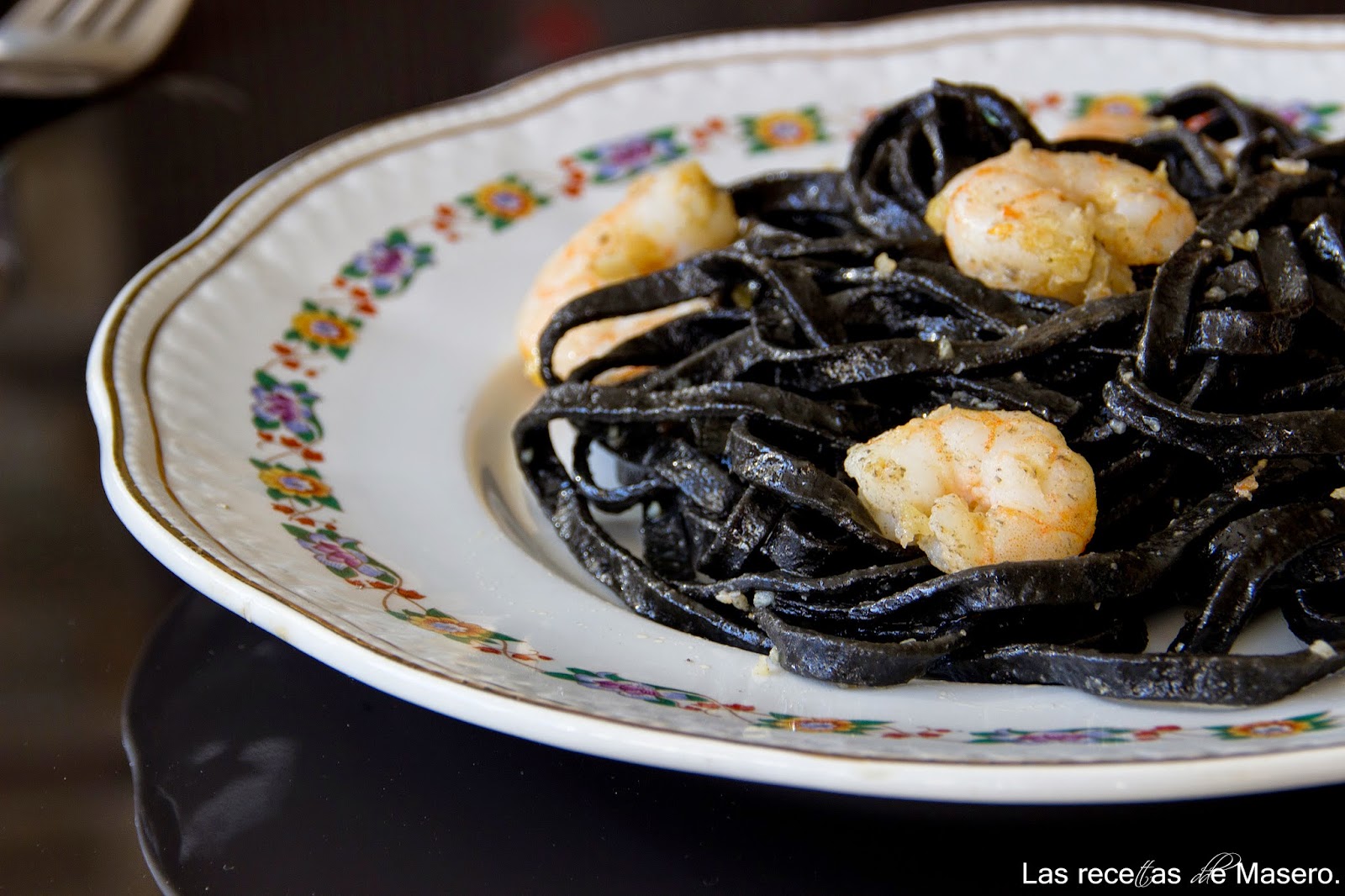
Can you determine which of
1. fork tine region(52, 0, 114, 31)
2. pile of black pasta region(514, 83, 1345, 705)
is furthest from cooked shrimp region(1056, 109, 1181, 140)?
fork tine region(52, 0, 114, 31)

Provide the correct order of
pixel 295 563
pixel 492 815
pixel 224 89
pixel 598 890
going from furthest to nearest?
pixel 224 89 → pixel 295 563 → pixel 492 815 → pixel 598 890

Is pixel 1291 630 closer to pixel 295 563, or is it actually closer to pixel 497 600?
pixel 497 600

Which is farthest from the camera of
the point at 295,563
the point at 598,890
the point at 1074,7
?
the point at 1074,7

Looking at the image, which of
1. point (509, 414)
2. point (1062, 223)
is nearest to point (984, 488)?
point (1062, 223)

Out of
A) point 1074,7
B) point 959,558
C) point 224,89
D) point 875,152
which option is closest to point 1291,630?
point 959,558

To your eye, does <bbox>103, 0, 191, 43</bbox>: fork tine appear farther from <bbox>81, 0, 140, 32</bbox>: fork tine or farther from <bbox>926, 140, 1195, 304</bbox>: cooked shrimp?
<bbox>926, 140, 1195, 304</bbox>: cooked shrimp

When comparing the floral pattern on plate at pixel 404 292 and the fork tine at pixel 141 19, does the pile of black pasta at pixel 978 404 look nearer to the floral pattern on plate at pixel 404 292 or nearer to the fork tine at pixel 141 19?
the floral pattern on plate at pixel 404 292

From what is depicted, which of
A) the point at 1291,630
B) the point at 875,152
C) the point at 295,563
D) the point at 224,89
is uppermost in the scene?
the point at 875,152
